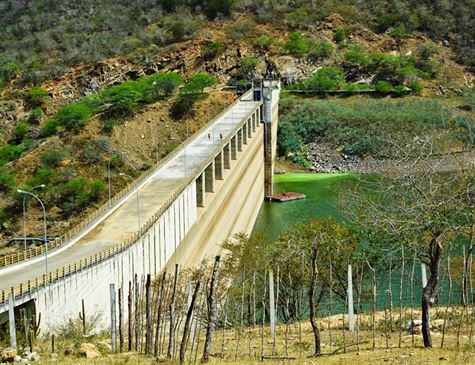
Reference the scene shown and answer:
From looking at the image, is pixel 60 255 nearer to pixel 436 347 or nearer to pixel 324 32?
pixel 436 347

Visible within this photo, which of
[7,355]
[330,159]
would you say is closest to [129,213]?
[7,355]

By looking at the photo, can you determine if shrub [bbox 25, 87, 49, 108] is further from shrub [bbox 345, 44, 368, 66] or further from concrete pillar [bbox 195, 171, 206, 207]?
concrete pillar [bbox 195, 171, 206, 207]

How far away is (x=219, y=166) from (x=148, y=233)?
908 inches

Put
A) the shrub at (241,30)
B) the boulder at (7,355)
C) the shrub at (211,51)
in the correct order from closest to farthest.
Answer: the boulder at (7,355) → the shrub at (211,51) → the shrub at (241,30)

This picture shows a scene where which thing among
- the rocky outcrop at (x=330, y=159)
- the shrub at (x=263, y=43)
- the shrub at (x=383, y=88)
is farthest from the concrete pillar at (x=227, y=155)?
the shrub at (x=263, y=43)

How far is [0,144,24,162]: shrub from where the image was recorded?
85.2 meters

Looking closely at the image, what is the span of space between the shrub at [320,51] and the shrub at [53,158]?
50.9m

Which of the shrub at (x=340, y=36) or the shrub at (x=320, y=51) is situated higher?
the shrub at (x=340, y=36)

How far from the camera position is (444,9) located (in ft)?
422

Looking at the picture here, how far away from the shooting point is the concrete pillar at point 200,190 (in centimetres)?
4503

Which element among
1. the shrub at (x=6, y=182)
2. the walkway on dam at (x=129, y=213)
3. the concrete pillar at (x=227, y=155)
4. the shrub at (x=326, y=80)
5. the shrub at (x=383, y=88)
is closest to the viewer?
the walkway on dam at (x=129, y=213)

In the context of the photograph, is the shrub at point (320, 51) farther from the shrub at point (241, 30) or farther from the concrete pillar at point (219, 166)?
the concrete pillar at point (219, 166)

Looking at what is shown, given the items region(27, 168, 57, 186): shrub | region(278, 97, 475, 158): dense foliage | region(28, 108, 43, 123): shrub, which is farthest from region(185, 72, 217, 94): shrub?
region(27, 168, 57, 186): shrub

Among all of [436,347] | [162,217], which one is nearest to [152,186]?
[162,217]
